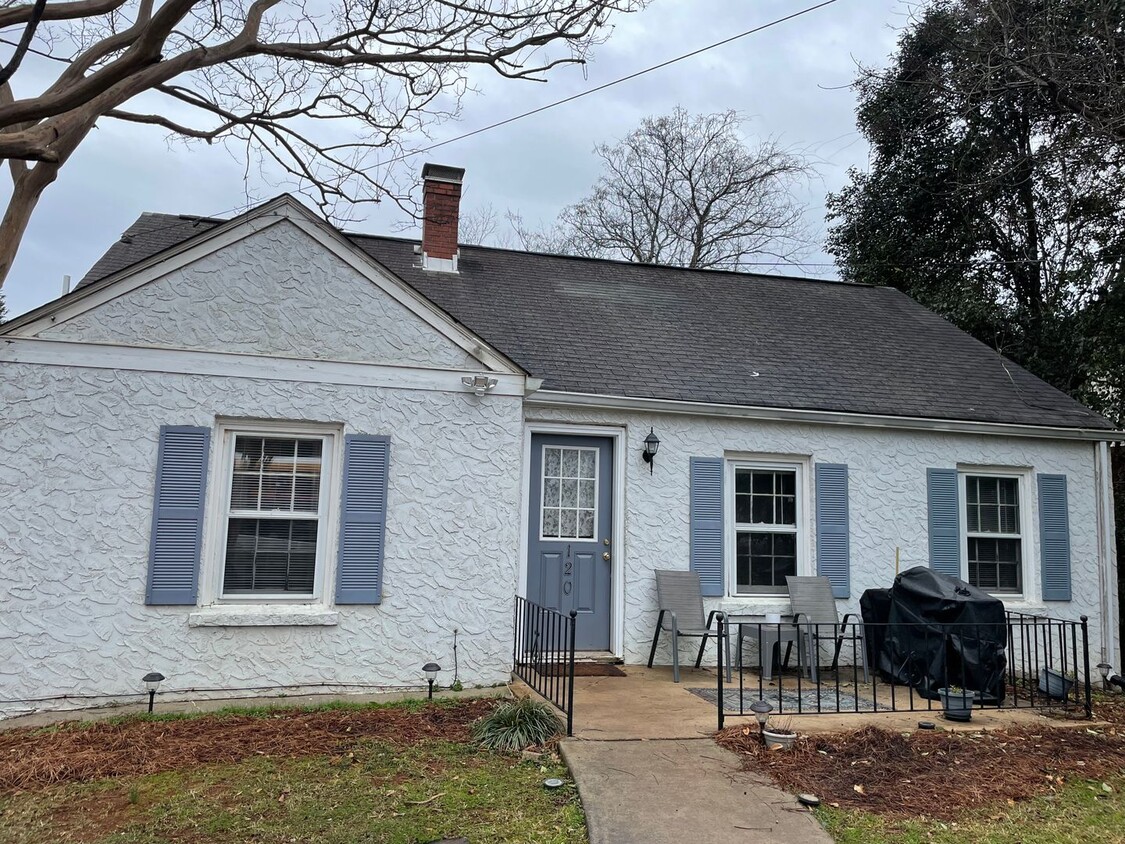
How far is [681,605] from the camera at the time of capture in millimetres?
7926

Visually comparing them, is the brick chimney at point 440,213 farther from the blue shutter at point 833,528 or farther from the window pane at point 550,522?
the blue shutter at point 833,528

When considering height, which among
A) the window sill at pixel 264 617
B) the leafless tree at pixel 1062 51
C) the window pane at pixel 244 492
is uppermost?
the leafless tree at pixel 1062 51

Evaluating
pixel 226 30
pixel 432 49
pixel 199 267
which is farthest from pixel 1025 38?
pixel 199 267

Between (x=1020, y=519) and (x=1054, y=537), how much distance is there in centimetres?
40

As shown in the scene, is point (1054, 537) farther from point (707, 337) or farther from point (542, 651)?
point (542, 651)

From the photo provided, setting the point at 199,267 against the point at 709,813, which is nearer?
the point at 709,813

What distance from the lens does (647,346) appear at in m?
9.38

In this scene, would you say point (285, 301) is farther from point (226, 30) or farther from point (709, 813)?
point (709, 813)

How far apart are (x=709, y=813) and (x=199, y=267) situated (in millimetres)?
5622

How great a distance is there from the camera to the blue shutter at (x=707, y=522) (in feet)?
26.9

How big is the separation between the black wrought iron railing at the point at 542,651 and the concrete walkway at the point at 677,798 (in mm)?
934

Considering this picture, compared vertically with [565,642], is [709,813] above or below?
below

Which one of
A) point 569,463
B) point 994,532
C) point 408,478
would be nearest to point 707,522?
point 569,463

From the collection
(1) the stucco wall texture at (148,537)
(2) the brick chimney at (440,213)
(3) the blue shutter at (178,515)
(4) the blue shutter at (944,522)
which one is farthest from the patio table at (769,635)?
(2) the brick chimney at (440,213)
